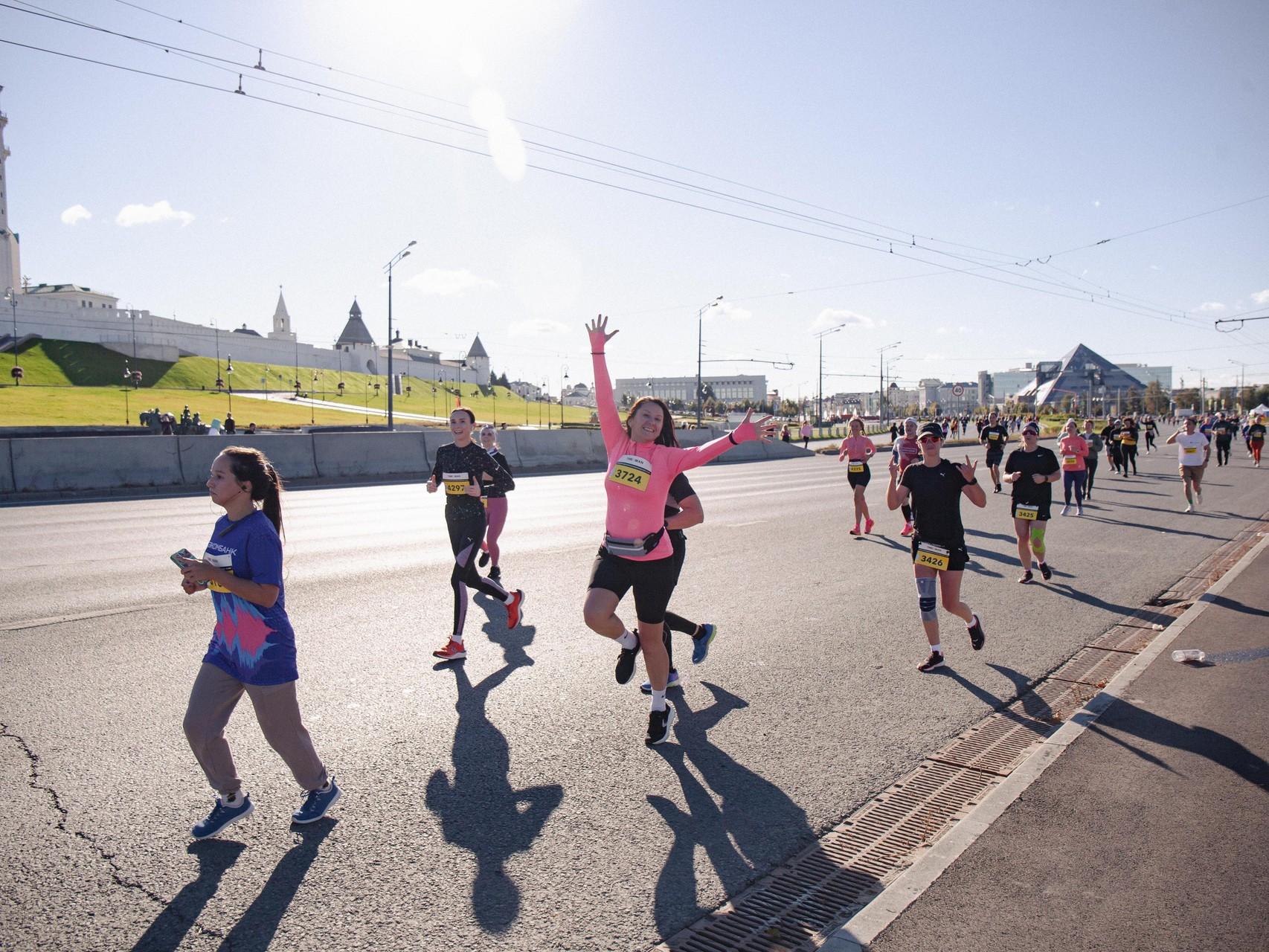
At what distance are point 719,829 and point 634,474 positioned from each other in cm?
185

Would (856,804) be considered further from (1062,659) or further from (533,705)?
(1062,659)

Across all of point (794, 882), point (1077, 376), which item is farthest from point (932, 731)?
point (1077, 376)

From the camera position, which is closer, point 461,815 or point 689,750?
point 461,815

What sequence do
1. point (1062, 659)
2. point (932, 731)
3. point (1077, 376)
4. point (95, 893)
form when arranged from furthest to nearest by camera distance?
point (1077, 376)
point (1062, 659)
point (932, 731)
point (95, 893)

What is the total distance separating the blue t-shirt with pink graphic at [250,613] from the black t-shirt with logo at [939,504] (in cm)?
453

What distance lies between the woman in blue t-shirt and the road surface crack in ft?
1.07

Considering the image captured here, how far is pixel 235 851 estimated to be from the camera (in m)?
3.44

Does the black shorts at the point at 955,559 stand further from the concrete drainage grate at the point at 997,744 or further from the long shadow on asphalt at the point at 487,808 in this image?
the long shadow on asphalt at the point at 487,808

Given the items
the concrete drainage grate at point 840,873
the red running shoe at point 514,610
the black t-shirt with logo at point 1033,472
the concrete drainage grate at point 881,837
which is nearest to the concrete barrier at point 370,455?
the red running shoe at point 514,610

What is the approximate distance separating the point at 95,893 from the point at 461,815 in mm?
1385

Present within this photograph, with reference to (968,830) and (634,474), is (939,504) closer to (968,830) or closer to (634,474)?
(634,474)

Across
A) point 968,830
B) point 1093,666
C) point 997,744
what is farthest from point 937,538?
point 968,830

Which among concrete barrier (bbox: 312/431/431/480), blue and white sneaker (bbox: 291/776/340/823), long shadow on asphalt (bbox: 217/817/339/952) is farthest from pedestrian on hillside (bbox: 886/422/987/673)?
concrete barrier (bbox: 312/431/431/480)

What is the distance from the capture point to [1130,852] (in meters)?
3.44
